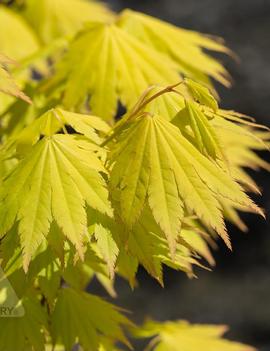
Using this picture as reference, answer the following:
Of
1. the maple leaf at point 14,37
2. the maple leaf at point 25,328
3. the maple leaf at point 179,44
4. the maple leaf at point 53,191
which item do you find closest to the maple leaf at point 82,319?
the maple leaf at point 25,328

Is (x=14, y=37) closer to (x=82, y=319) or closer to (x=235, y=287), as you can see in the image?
(x=82, y=319)

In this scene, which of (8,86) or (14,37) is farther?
(14,37)

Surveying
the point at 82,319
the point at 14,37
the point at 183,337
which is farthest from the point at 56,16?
the point at 82,319

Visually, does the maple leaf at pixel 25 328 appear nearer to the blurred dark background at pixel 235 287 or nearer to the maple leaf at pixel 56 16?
the maple leaf at pixel 56 16

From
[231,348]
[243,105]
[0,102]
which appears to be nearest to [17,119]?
[0,102]

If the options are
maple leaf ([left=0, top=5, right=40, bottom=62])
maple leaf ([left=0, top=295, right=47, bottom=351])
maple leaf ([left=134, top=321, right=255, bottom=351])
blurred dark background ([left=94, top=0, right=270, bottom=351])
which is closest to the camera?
maple leaf ([left=0, top=295, right=47, bottom=351])

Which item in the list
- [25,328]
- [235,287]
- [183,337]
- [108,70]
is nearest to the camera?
[25,328]

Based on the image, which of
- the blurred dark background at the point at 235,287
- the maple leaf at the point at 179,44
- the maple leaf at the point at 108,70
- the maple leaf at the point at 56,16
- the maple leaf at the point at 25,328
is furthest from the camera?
the blurred dark background at the point at 235,287

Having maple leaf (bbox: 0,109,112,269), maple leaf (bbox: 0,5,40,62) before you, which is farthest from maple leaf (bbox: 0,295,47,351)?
maple leaf (bbox: 0,5,40,62)

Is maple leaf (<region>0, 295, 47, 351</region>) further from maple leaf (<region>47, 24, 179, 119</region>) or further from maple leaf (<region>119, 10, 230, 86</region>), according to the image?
maple leaf (<region>119, 10, 230, 86</region>)

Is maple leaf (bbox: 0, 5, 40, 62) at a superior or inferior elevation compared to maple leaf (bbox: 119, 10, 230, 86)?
superior

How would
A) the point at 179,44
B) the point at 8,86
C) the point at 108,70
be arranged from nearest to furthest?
1. the point at 8,86
2. the point at 108,70
3. the point at 179,44

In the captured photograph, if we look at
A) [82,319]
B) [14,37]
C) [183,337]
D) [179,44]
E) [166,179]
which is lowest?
[183,337]

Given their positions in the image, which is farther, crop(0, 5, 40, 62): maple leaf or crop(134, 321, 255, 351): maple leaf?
crop(0, 5, 40, 62): maple leaf
